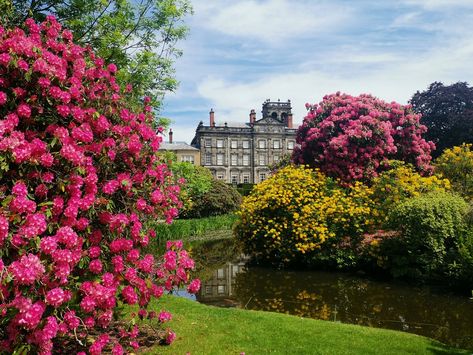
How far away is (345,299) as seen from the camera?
8945mm

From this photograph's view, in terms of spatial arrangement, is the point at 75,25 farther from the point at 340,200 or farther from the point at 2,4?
the point at 340,200

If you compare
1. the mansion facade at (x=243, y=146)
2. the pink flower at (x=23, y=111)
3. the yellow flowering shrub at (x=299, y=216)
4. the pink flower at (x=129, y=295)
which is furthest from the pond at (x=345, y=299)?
the mansion facade at (x=243, y=146)

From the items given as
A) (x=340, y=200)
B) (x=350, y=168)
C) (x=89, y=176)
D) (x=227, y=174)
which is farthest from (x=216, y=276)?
(x=227, y=174)

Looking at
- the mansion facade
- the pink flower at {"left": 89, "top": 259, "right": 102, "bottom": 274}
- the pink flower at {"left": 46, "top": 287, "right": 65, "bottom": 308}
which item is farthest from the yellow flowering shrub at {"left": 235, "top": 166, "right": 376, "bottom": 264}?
the mansion facade

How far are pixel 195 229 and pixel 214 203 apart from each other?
24.1 feet

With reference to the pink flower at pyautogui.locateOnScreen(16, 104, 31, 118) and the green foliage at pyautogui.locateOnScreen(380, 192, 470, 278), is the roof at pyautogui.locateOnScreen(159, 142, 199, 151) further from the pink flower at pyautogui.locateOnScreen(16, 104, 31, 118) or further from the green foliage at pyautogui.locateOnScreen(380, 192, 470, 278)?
the pink flower at pyautogui.locateOnScreen(16, 104, 31, 118)

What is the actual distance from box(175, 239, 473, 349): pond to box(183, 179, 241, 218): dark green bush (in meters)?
16.7

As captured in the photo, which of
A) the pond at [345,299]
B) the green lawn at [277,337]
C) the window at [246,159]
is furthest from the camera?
the window at [246,159]

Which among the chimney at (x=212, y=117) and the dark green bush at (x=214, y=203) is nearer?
the dark green bush at (x=214, y=203)

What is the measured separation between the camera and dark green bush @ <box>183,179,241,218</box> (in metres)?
29.2

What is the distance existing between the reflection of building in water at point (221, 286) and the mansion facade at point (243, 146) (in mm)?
56661

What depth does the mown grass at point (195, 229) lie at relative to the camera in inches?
752

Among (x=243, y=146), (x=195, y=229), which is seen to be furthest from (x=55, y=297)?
(x=243, y=146)

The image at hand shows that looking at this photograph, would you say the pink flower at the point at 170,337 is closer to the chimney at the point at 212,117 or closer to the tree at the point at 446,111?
the tree at the point at 446,111
